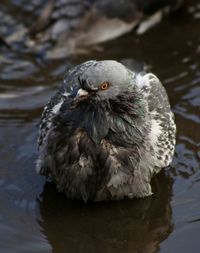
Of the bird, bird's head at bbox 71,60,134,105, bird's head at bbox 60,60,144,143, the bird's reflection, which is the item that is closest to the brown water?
the bird's reflection

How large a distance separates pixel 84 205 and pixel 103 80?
1203mm

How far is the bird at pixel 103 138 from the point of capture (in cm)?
497

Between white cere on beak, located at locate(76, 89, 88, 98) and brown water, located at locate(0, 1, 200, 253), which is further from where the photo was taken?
brown water, located at locate(0, 1, 200, 253)

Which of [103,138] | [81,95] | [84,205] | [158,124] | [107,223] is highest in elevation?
[81,95]

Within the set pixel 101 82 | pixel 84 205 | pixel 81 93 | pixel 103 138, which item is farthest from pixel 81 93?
pixel 84 205

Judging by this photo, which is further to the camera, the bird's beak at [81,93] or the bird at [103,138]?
the bird at [103,138]

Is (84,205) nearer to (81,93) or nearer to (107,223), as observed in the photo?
(107,223)

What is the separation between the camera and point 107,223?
539cm

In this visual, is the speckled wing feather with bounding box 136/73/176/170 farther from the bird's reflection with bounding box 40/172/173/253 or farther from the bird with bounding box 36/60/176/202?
the bird's reflection with bounding box 40/172/173/253

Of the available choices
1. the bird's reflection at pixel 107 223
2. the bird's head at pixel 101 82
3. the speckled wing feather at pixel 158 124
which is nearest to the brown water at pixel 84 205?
the bird's reflection at pixel 107 223

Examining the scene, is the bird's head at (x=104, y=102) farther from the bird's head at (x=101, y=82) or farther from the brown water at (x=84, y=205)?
the brown water at (x=84, y=205)

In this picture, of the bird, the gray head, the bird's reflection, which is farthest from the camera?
the bird's reflection

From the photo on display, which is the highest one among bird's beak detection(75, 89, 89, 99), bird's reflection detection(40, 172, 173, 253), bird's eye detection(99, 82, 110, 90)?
bird's eye detection(99, 82, 110, 90)

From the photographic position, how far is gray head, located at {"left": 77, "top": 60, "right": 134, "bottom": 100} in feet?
15.9
